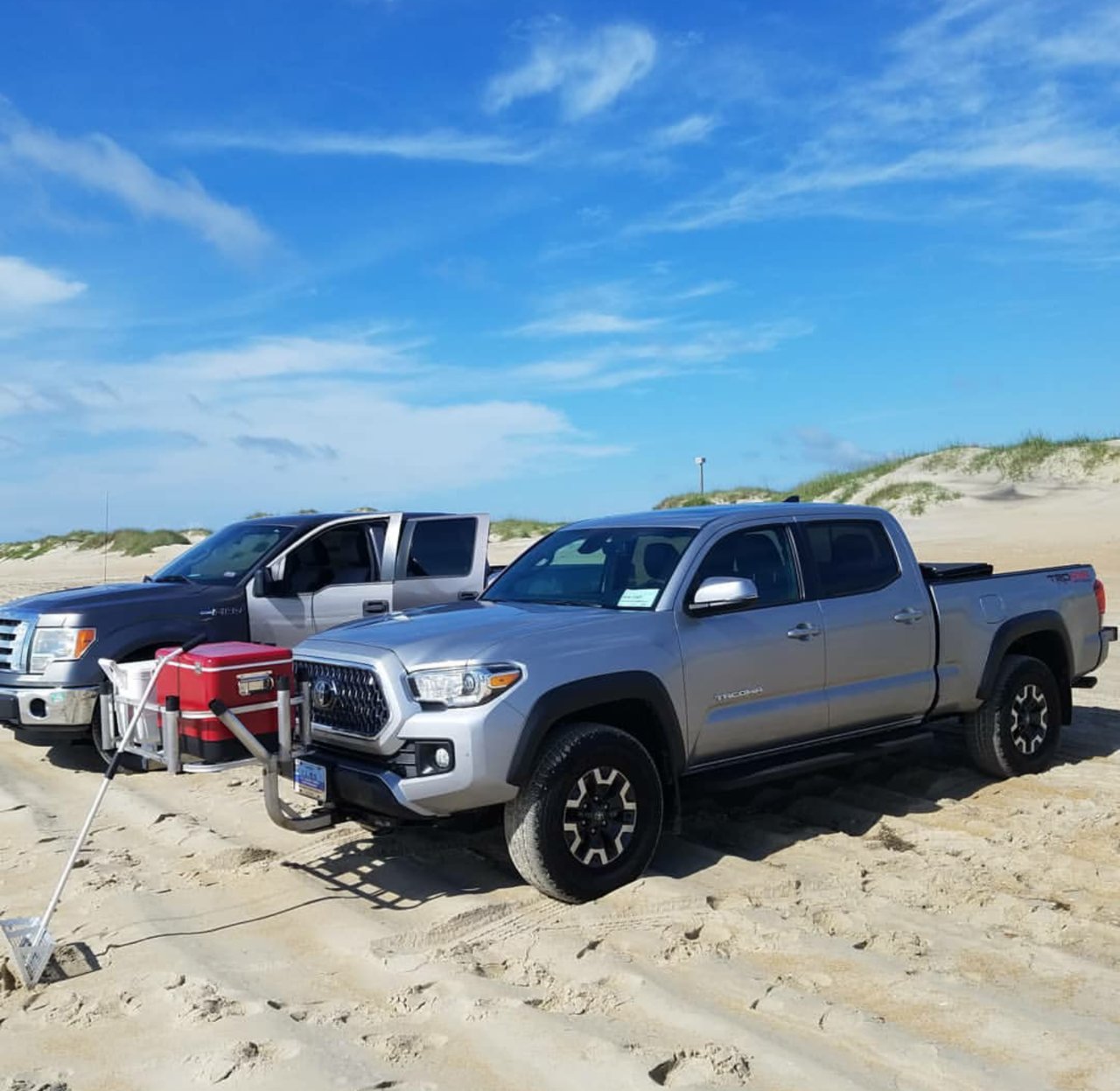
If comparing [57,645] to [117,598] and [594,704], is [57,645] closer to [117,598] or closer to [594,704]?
[117,598]

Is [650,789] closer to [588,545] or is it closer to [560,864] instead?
[560,864]

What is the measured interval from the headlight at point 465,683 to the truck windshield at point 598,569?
1.05 metres

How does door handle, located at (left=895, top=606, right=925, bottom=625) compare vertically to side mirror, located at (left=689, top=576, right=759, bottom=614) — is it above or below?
below

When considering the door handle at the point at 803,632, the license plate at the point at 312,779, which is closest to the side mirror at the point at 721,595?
Result: the door handle at the point at 803,632

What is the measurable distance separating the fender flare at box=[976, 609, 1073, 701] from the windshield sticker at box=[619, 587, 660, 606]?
8.37ft

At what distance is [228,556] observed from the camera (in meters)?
9.34

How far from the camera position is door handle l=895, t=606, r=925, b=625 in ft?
22.5

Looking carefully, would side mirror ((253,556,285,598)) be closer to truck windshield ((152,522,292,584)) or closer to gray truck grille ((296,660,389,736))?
truck windshield ((152,522,292,584))

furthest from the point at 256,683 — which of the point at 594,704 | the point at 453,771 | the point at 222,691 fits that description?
the point at 594,704

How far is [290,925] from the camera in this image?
5.13m

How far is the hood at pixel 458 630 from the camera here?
5.32 meters

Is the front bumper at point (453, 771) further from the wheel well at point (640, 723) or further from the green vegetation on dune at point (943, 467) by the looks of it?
the green vegetation on dune at point (943, 467)

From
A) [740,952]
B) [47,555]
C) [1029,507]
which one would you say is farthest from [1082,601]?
[47,555]

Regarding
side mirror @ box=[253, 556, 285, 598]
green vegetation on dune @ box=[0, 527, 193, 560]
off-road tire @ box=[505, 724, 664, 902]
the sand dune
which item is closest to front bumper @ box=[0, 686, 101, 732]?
the sand dune
